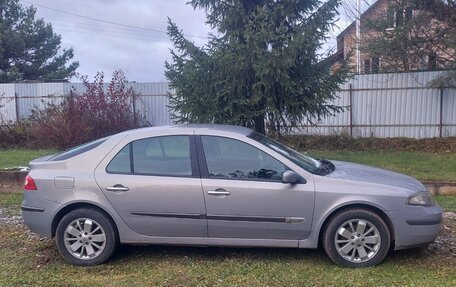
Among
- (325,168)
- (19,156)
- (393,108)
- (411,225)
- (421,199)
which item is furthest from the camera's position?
(393,108)

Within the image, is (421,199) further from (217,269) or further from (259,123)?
(259,123)

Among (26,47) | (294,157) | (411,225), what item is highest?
(26,47)

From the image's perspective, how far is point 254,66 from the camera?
8773 millimetres

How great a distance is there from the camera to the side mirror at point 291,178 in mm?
4664

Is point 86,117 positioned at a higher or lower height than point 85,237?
higher

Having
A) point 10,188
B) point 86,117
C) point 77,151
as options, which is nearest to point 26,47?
point 86,117

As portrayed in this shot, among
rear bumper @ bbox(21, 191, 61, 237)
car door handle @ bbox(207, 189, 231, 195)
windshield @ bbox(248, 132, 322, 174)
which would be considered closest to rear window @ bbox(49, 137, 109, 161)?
rear bumper @ bbox(21, 191, 61, 237)

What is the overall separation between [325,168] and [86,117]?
10.2 meters

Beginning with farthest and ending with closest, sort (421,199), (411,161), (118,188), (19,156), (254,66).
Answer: (19,156)
(411,161)
(254,66)
(118,188)
(421,199)

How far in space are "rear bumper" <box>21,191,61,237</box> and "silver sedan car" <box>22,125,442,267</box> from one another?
0.01 metres

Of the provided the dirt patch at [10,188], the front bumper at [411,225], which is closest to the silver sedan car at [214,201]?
the front bumper at [411,225]

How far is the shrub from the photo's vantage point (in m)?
13.8

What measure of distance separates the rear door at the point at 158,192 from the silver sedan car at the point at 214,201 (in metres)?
0.01

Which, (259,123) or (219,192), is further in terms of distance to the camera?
(259,123)
